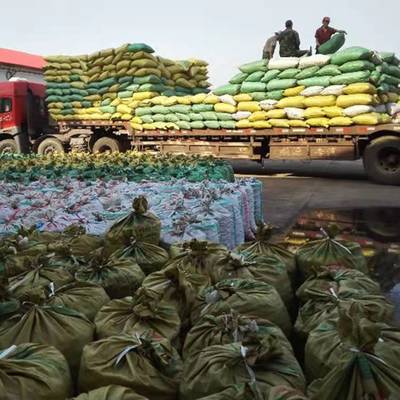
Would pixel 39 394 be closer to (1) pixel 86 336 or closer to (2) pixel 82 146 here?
(1) pixel 86 336

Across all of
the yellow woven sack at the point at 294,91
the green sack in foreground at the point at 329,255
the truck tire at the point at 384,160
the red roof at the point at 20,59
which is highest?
the red roof at the point at 20,59

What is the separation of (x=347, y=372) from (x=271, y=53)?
13459 millimetres

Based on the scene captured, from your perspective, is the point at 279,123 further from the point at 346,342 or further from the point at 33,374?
the point at 33,374

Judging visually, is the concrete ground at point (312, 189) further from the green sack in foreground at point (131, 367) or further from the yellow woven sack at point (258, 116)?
the green sack in foreground at point (131, 367)

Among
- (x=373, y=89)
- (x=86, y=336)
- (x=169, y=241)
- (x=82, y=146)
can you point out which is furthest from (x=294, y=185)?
(x=86, y=336)

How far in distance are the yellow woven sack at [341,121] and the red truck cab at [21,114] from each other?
961 cm

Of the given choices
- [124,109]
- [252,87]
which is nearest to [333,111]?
[252,87]

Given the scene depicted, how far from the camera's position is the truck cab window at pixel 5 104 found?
52.2 ft

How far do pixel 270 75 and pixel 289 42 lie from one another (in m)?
1.32

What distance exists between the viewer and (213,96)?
45.4 ft

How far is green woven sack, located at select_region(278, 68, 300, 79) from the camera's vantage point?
1255 centimetres

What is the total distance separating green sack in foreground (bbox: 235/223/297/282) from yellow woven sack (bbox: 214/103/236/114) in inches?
415

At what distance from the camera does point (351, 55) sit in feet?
38.3

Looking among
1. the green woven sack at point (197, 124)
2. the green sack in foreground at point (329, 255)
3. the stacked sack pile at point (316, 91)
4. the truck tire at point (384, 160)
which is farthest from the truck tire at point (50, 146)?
the green sack in foreground at point (329, 255)
